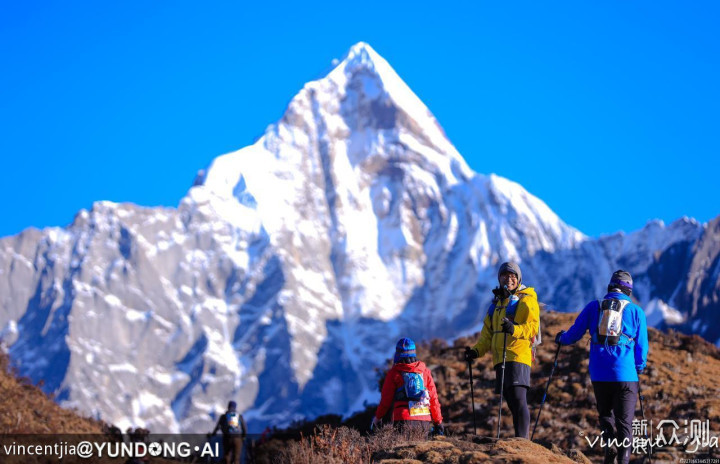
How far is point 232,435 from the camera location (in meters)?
19.0

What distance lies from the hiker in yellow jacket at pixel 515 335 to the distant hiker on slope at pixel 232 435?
7.01 m

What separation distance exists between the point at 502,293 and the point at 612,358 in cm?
142

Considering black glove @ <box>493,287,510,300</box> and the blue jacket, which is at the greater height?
black glove @ <box>493,287,510,300</box>

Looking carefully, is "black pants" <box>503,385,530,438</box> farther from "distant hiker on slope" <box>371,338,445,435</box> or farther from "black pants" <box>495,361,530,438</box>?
"distant hiker on slope" <box>371,338,445,435</box>

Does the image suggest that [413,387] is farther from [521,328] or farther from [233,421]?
[233,421]

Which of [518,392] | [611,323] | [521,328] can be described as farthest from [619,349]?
[518,392]

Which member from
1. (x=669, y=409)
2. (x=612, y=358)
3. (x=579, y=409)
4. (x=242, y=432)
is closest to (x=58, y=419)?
(x=242, y=432)

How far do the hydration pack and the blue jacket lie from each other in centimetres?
173

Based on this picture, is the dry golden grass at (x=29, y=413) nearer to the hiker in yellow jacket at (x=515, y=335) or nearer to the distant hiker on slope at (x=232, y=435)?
the distant hiker on slope at (x=232, y=435)

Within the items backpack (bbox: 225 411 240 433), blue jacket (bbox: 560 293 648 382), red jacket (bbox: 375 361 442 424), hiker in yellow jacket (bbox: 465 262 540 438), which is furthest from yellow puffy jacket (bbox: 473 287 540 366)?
backpack (bbox: 225 411 240 433)

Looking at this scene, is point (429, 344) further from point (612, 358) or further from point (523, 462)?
point (523, 462)

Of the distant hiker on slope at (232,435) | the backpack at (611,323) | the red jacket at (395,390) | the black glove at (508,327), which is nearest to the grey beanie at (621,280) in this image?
the backpack at (611,323)

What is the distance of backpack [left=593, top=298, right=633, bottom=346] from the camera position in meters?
12.6

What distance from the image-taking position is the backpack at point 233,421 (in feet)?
62.3
